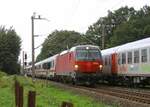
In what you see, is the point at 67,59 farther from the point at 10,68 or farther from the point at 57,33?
the point at 57,33

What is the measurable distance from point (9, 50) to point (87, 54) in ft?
131

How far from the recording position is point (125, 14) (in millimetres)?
111875

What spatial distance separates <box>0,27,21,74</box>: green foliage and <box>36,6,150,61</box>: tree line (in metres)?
10.9

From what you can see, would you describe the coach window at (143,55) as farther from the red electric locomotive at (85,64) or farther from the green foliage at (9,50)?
the green foliage at (9,50)

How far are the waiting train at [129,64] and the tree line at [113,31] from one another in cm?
1959

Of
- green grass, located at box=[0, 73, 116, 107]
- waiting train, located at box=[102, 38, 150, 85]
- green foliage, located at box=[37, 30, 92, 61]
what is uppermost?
green foliage, located at box=[37, 30, 92, 61]

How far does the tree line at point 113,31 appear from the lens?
92500mm

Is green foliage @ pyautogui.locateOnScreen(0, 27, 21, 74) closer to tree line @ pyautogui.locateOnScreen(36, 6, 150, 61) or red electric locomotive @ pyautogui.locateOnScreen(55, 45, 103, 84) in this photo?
tree line @ pyautogui.locateOnScreen(36, 6, 150, 61)

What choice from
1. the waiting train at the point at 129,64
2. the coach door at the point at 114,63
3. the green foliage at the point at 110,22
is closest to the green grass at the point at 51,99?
the waiting train at the point at 129,64

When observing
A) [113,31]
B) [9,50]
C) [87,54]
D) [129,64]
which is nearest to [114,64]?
[87,54]

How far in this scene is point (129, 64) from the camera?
1414 inches

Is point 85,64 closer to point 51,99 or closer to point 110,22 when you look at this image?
point 51,99

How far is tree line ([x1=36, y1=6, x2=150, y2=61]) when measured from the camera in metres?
92.5

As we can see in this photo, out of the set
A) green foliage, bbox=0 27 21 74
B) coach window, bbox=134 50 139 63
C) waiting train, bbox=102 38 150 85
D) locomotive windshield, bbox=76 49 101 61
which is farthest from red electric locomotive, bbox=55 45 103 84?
green foliage, bbox=0 27 21 74
